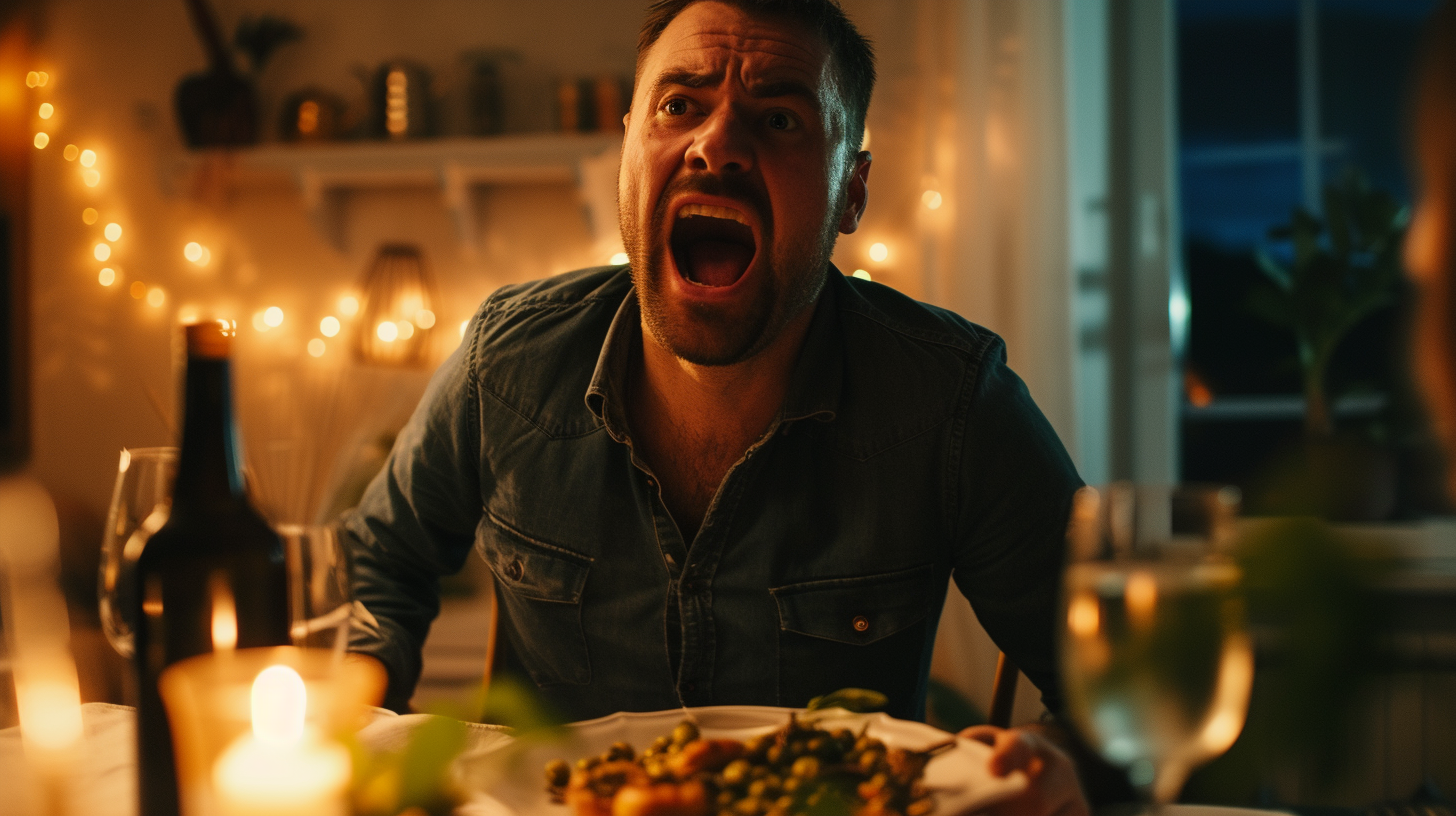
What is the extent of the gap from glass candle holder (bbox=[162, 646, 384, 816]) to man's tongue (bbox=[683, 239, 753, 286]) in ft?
2.86

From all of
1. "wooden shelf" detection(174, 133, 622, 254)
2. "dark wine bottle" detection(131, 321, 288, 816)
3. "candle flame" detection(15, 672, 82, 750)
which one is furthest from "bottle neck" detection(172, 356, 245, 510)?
"wooden shelf" detection(174, 133, 622, 254)

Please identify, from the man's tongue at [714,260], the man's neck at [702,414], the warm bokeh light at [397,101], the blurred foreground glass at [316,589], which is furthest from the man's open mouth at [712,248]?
the warm bokeh light at [397,101]

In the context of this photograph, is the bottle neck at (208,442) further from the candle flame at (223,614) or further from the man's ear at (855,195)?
the man's ear at (855,195)

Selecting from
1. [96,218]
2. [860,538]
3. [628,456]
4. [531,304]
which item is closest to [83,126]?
[96,218]

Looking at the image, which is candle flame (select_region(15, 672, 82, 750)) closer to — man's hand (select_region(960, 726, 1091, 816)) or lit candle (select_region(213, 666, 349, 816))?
lit candle (select_region(213, 666, 349, 816))

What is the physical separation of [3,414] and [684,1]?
2.83 meters

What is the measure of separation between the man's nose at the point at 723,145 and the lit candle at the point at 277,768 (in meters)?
0.79

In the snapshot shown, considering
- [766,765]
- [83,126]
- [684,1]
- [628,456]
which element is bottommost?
[766,765]

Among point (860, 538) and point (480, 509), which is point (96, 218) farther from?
point (860, 538)

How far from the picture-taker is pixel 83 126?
3102mm

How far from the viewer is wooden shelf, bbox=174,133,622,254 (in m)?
2.61

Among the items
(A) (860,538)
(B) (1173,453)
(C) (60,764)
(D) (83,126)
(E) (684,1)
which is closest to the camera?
(C) (60,764)

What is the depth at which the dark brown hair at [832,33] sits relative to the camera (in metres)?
1.16

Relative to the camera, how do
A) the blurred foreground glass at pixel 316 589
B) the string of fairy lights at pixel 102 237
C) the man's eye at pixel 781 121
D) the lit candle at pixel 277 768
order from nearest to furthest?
1. the lit candle at pixel 277 768
2. the blurred foreground glass at pixel 316 589
3. the man's eye at pixel 781 121
4. the string of fairy lights at pixel 102 237
